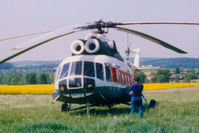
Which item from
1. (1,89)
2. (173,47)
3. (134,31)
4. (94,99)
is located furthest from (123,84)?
(1,89)

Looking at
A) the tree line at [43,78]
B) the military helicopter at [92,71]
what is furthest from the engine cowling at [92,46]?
the tree line at [43,78]

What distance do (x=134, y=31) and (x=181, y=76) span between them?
334 ft

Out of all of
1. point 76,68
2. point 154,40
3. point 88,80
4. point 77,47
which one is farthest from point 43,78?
point 154,40

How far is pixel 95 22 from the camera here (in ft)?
36.5

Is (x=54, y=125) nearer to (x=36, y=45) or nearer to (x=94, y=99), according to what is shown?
(x=36, y=45)

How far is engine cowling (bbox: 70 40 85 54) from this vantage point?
10.9m

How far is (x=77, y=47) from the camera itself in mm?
11117

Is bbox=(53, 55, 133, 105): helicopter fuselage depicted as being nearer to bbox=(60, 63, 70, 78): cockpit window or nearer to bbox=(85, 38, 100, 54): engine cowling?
bbox=(60, 63, 70, 78): cockpit window

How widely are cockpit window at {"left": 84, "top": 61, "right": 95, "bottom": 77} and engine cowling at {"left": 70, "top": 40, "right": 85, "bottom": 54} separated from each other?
2.37 ft

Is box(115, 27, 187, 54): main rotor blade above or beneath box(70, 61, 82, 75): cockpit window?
above

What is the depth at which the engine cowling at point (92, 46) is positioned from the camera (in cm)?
1094

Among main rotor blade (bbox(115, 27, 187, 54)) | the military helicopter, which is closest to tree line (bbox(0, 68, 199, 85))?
the military helicopter

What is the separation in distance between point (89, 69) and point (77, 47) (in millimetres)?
1267

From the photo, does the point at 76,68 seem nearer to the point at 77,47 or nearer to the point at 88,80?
the point at 88,80
